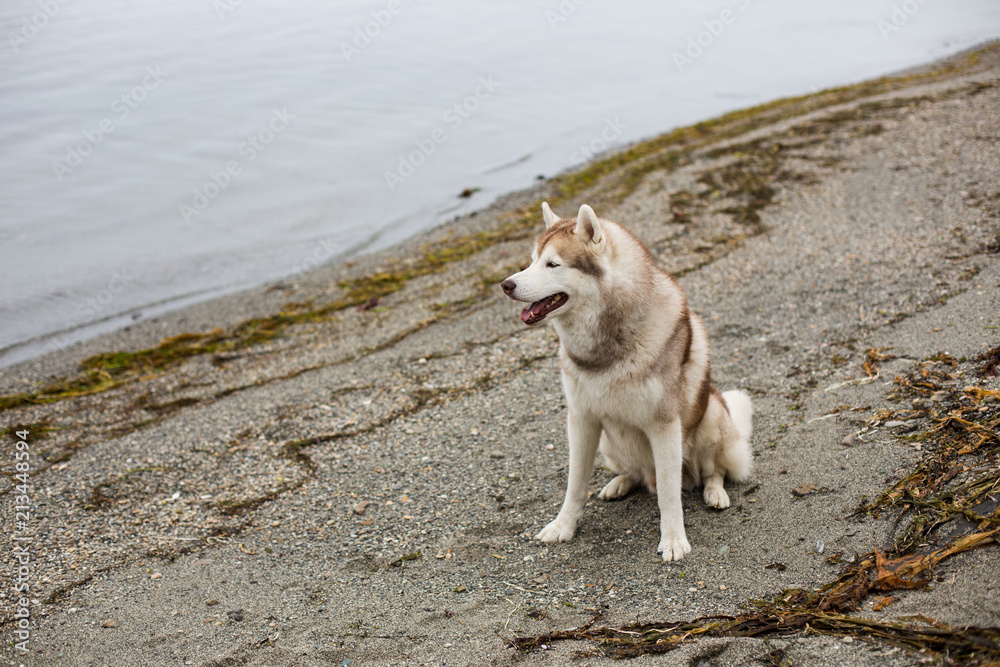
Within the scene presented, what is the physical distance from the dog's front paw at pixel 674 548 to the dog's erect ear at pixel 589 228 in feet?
7.40

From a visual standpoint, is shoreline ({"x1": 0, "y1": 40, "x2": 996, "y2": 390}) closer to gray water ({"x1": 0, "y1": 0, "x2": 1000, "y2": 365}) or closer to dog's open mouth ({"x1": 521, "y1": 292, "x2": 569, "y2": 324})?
gray water ({"x1": 0, "y1": 0, "x2": 1000, "y2": 365})

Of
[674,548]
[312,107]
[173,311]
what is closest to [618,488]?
[674,548]

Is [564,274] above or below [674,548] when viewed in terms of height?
above

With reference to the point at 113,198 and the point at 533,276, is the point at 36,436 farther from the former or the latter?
the point at 113,198

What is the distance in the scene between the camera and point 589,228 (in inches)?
205

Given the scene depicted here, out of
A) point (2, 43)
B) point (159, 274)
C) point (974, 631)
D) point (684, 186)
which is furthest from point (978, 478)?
point (2, 43)

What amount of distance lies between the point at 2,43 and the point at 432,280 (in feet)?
114

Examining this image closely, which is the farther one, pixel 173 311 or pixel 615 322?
pixel 173 311

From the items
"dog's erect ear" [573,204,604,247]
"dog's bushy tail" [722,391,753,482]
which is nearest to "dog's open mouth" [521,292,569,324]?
"dog's erect ear" [573,204,604,247]

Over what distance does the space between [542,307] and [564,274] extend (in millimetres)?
276

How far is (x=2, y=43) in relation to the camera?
117ft

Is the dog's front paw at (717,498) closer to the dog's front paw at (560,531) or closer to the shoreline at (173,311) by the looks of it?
the dog's front paw at (560,531)

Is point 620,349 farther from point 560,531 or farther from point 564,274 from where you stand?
point 560,531

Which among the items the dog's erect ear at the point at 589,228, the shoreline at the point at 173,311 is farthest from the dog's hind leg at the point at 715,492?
the shoreline at the point at 173,311
